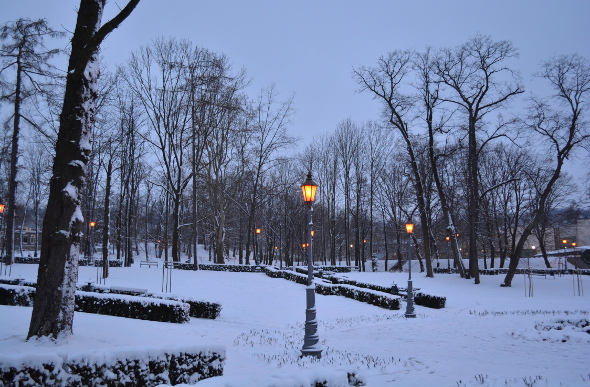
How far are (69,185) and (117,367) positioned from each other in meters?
3.18

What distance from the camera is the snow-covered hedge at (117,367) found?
4340mm

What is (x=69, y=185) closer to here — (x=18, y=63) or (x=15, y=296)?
(x=15, y=296)

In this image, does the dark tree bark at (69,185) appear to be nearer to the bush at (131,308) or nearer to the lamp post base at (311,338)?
the lamp post base at (311,338)

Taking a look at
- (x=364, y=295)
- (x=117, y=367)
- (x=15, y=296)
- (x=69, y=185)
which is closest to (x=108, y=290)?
(x=15, y=296)

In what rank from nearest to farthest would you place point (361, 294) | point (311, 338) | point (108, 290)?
point (311, 338)
point (108, 290)
point (361, 294)

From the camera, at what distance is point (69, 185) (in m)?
6.52

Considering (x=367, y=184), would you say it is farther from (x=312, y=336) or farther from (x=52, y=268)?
(x=52, y=268)

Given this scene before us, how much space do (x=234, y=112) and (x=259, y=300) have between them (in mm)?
20544

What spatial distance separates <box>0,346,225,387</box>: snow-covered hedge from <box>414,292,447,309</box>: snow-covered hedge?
15.0 metres

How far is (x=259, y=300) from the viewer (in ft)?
62.4

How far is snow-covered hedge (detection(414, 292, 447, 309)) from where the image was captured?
1856 cm

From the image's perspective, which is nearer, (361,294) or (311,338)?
(311,338)

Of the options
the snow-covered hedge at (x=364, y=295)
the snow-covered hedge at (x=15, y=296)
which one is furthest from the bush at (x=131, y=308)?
the snow-covered hedge at (x=364, y=295)

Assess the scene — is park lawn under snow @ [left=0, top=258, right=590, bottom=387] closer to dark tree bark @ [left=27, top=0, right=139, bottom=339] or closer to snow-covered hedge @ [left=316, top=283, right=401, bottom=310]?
dark tree bark @ [left=27, top=0, right=139, bottom=339]
